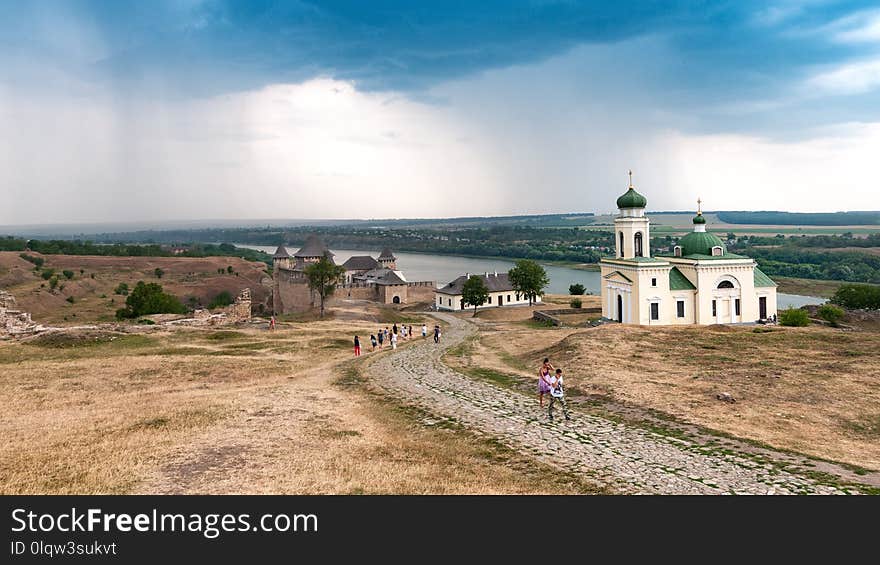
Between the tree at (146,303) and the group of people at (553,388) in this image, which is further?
the tree at (146,303)

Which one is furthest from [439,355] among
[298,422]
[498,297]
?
[498,297]

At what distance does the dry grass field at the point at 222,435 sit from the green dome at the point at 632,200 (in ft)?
73.3

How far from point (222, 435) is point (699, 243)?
30.3m

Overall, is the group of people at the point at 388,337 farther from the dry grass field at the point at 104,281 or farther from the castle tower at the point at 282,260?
the castle tower at the point at 282,260

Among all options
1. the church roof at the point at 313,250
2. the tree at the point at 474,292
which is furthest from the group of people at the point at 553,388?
the church roof at the point at 313,250

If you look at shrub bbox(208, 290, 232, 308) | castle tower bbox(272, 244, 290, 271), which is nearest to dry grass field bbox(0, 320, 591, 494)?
shrub bbox(208, 290, 232, 308)

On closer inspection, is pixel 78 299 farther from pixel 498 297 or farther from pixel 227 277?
pixel 498 297

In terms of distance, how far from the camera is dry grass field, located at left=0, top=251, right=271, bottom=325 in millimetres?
44000

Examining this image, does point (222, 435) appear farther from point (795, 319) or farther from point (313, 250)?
point (313, 250)

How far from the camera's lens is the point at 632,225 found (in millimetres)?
34531

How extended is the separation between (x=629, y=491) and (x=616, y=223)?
29910 mm

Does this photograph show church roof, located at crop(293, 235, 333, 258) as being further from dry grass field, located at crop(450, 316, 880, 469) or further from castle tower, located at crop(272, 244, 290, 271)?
dry grass field, located at crop(450, 316, 880, 469)

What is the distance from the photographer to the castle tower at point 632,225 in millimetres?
34625

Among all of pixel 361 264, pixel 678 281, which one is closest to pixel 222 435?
pixel 678 281
